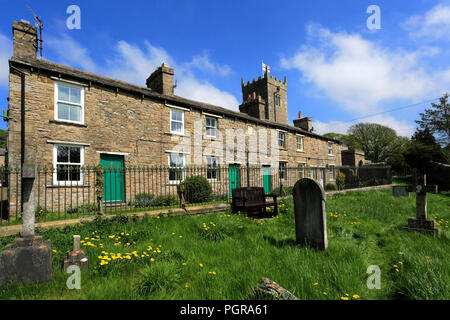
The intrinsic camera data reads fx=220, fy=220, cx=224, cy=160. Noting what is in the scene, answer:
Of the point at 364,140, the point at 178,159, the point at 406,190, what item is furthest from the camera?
the point at 364,140

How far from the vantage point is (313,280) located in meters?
2.92

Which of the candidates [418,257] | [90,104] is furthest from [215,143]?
[418,257]

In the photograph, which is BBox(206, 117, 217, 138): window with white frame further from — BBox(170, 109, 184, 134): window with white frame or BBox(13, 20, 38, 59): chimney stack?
BBox(13, 20, 38, 59): chimney stack

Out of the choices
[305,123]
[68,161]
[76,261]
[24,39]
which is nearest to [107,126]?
[68,161]

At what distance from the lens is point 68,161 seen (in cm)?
967

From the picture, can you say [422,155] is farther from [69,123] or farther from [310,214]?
[69,123]

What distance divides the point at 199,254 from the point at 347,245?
2.86 metres

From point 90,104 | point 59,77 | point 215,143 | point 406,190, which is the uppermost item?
point 59,77

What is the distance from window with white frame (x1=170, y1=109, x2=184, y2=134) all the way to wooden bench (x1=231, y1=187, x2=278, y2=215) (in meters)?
6.96

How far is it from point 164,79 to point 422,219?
537 inches

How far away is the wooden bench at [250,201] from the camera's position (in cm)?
756

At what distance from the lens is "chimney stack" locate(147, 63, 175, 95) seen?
1369 cm

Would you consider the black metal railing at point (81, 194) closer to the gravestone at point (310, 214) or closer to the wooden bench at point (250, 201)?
the wooden bench at point (250, 201)

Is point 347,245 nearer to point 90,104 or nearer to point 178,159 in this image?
Answer: point 178,159
